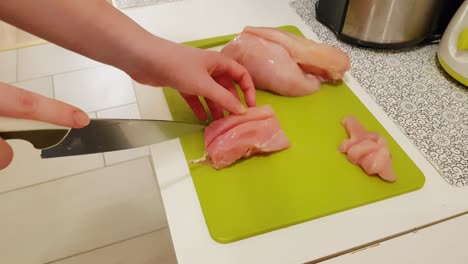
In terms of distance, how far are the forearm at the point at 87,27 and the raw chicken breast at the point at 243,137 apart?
19 centimetres

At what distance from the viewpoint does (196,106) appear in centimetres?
80

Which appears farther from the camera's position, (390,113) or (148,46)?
(390,113)

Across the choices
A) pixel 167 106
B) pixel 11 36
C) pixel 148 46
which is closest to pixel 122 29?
pixel 148 46

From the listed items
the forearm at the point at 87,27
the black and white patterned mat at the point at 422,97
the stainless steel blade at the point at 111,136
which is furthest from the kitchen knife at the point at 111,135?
the black and white patterned mat at the point at 422,97

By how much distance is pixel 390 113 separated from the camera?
0.84 m

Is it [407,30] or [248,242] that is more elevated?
[407,30]

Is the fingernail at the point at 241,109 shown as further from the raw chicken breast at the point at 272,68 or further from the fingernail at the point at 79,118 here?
the fingernail at the point at 79,118

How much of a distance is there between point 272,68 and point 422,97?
1.13 ft

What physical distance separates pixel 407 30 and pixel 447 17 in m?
0.12

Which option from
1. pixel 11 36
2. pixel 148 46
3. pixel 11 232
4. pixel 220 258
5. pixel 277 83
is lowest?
pixel 11 232

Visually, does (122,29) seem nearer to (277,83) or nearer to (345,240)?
(277,83)

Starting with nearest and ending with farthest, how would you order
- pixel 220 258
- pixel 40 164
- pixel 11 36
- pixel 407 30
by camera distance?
pixel 220 258 → pixel 407 30 → pixel 40 164 → pixel 11 36

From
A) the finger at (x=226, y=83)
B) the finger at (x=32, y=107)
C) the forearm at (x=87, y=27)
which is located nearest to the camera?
the finger at (x=32, y=107)

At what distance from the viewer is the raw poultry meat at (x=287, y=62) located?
850 millimetres
